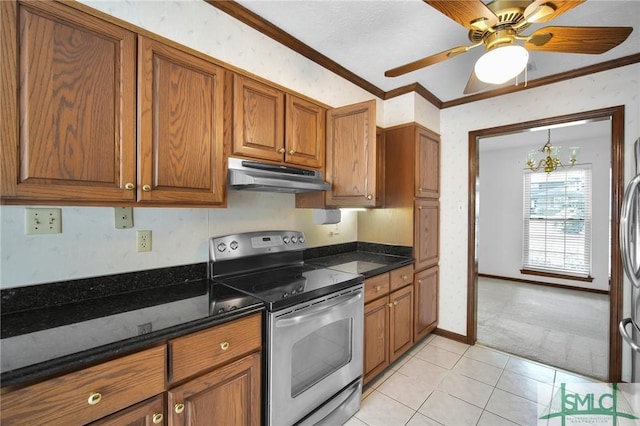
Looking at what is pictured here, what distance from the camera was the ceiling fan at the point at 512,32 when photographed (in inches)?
43.7

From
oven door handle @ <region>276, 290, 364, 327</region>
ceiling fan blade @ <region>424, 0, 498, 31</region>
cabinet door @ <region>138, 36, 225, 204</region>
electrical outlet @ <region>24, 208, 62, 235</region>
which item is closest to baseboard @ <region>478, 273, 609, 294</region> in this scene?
oven door handle @ <region>276, 290, 364, 327</region>

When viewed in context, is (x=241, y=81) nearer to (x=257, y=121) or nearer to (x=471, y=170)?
(x=257, y=121)

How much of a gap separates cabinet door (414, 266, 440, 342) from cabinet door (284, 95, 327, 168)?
1519 mm

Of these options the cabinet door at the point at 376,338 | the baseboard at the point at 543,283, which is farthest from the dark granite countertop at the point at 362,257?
the baseboard at the point at 543,283

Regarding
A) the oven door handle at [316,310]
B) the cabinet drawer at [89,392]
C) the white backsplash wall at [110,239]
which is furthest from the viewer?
the oven door handle at [316,310]

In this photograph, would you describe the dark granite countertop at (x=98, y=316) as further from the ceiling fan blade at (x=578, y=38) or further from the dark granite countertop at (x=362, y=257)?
the ceiling fan blade at (x=578, y=38)

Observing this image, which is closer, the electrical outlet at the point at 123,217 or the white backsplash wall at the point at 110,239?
the white backsplash wall at the point at 110,239

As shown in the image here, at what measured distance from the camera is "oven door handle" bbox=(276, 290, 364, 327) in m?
1.38

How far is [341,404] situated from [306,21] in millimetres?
2478

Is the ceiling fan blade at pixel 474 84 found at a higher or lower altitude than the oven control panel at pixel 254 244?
higher

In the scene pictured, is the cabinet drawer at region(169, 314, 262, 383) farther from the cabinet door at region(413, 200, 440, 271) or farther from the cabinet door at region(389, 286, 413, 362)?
the cabinet door at region(413, 200, 440, 271)

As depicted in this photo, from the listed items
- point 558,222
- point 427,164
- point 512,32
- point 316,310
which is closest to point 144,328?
point 316,310

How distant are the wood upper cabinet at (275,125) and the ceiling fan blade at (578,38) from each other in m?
1.28

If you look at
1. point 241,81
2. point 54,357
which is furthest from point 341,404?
point 241,81
